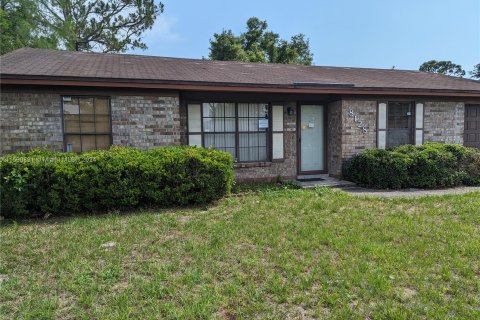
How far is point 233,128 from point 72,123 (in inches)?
156

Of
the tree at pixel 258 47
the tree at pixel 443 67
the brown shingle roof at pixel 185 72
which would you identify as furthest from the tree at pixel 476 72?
the brown shingle roof at pixel 185 72

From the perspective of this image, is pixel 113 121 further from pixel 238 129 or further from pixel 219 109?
pixel 238 129

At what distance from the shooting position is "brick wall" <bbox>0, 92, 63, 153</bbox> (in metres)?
6.93

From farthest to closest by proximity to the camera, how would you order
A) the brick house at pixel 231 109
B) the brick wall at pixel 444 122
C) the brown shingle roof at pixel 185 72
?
the brick wall at pixel 444 122 → the brown shingle roof at pixel 185 72 → the brick house at pixel 231 109

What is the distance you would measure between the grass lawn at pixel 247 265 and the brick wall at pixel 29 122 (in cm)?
241

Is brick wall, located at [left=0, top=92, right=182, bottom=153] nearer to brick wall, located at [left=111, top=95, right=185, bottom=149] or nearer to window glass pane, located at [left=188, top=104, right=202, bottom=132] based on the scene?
brick wall, located at [left=111, top=95, right=185, bottom=149]

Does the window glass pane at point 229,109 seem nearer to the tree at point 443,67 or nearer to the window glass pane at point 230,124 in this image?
the window glass pane at point 230,124

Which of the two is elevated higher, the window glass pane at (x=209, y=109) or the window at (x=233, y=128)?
the window glass pane at (x=209, y=109)

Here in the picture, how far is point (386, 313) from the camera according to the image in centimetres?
290

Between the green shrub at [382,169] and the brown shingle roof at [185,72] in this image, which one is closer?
the brown shingle roof at [185,72]

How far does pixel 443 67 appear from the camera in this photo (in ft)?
149

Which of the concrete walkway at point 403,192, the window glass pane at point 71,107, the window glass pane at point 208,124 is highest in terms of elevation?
the window glass pane at point 71,107

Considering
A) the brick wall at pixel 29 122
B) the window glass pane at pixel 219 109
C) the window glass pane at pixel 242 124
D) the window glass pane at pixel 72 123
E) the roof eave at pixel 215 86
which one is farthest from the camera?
the window glass pane at pixel 242 124

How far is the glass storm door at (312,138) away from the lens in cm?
974
